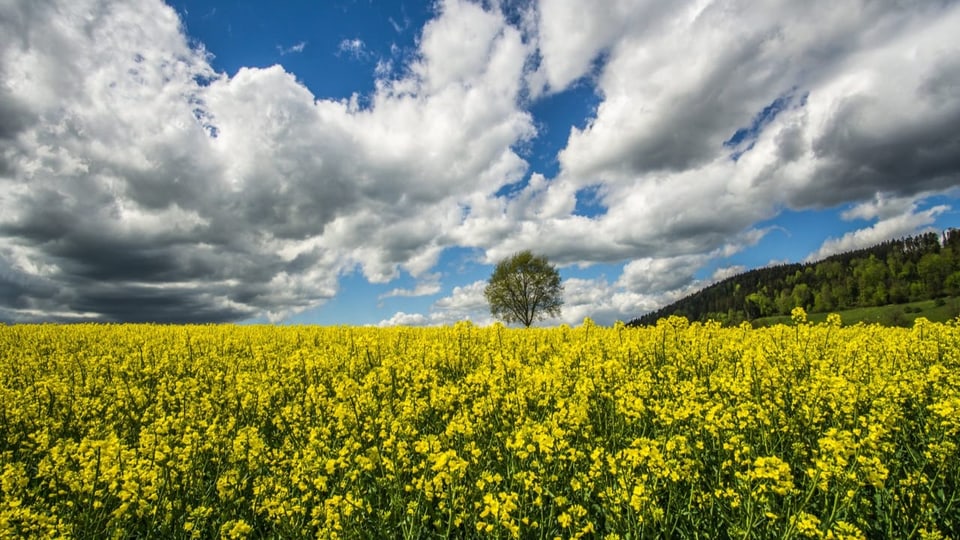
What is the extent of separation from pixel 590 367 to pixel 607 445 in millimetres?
2240

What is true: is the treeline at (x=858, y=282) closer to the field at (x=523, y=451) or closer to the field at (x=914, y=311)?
the field at (x=914, y=311)

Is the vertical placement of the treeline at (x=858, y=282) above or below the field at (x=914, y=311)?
above

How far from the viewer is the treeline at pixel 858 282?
346ft

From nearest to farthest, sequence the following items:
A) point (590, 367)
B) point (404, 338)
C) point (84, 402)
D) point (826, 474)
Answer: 1. point (826, 474)
2. point (590, 367)
3. point (84, 402)
4. point (404, 338)

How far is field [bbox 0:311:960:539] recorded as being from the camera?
13.4ft

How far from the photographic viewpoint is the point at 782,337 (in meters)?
11.6

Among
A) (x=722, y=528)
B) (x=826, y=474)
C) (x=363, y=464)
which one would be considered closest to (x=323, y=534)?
(x=363, y=464)

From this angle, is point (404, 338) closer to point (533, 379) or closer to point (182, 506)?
point (533, 379)

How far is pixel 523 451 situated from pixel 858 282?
14093 cm

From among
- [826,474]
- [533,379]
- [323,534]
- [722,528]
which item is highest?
[533,379]

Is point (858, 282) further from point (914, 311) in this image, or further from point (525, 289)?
point (525, 289)

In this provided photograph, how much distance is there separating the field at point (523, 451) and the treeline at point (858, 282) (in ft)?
Result: 280

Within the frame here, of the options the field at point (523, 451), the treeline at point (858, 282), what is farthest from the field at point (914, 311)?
the field at point (523, 451)

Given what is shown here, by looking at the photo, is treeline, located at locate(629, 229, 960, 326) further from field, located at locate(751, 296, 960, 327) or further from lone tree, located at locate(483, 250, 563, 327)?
lone tree, located at locate(483, 250, 563, 327)
